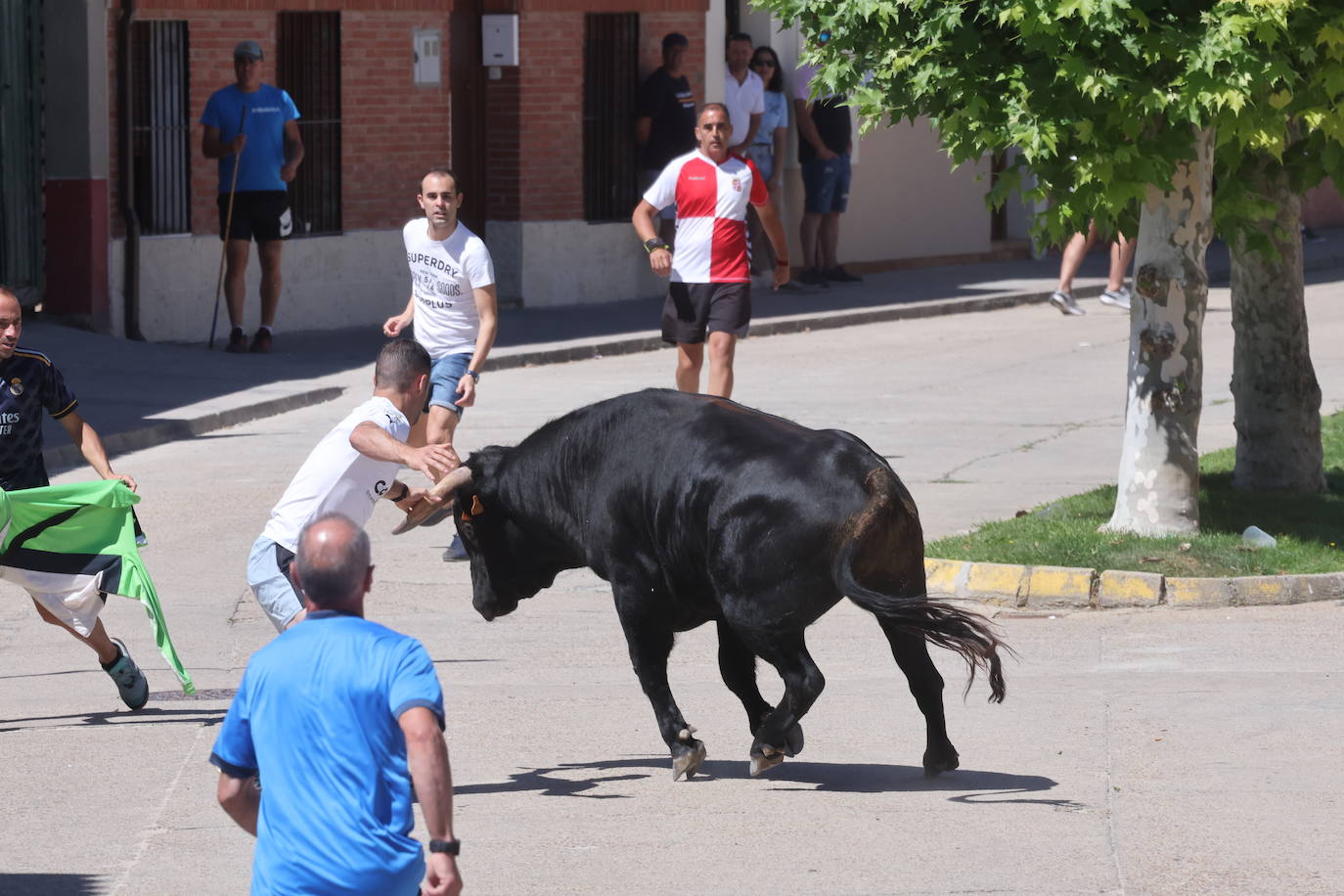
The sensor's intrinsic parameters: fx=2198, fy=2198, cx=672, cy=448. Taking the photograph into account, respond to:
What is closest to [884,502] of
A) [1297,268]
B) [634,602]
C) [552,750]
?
[634,602]

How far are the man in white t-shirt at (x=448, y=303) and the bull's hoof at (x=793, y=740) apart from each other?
13.8 ft

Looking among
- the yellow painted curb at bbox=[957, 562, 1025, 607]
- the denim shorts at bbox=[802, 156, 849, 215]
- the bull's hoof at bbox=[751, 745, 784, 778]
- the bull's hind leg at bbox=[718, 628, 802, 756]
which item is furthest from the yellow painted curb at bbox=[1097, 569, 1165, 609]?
the denim shorts at bbox=[802, 156, 849, 215]

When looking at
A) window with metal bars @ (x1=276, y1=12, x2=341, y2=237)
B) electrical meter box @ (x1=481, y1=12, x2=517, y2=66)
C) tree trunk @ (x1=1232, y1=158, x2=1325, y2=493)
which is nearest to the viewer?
tree trunk @ (x1=1232, y1=158, x2=1325, y2=493)

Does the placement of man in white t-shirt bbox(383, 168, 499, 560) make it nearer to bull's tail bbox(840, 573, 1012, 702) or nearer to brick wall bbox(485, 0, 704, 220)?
bull's tail bbox(840, 573, 1012, 702)

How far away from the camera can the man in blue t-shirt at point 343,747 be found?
436cm

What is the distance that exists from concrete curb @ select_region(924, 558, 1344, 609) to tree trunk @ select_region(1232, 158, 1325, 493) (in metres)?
1.78

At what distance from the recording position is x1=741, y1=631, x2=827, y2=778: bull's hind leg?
695cm

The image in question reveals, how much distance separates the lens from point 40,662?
9.15m

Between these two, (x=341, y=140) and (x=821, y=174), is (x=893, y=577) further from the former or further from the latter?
(x=821, y=174)

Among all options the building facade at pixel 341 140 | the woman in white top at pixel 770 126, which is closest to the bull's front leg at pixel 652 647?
the building facade at pixel 341 140

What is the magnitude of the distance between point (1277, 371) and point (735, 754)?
16.8 feet

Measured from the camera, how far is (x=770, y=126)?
Result: 22969 mm

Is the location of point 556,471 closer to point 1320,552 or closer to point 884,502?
point 884,502

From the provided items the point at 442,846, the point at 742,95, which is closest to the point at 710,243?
the point at 442,846
